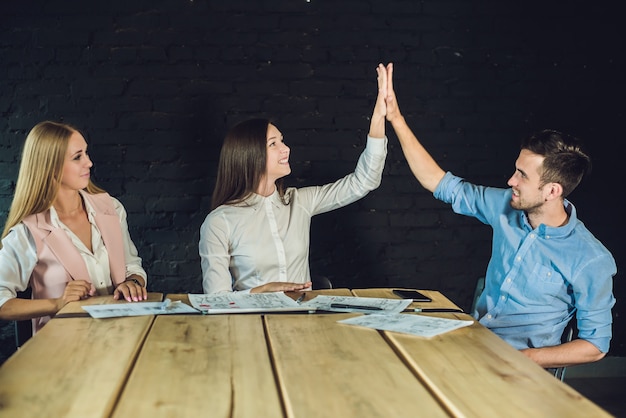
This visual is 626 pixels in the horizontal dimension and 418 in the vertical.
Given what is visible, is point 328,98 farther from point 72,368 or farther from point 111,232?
point 72,368

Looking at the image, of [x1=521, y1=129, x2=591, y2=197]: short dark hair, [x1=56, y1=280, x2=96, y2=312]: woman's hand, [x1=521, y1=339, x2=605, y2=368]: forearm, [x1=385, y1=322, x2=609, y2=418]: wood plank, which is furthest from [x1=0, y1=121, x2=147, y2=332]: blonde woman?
[x1=521, y1=129, x2=591, y2=197]: short dark hair

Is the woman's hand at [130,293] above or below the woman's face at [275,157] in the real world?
below

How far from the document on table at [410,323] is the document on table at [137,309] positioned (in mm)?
550

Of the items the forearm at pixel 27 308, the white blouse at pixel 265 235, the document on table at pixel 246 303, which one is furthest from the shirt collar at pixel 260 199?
the forearm at pixel 27 308

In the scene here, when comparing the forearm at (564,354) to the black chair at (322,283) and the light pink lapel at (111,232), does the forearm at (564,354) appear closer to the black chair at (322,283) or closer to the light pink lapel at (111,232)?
the black chair at (322,283)

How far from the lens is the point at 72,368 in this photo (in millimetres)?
1668

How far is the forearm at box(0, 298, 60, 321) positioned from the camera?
2631mm

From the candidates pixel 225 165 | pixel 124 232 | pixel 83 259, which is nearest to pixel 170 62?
pixel 225 165

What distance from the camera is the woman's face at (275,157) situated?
323cm

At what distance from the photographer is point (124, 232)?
3213mm

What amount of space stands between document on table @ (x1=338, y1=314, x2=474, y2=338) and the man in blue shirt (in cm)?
52

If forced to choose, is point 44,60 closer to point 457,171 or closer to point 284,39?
point 284,39

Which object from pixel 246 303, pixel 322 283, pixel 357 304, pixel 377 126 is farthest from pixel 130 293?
pixel 377 126

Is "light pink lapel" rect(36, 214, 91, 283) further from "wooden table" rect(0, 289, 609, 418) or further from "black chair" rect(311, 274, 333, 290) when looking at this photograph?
"black chair" rect(311, 274, 333, 290)
